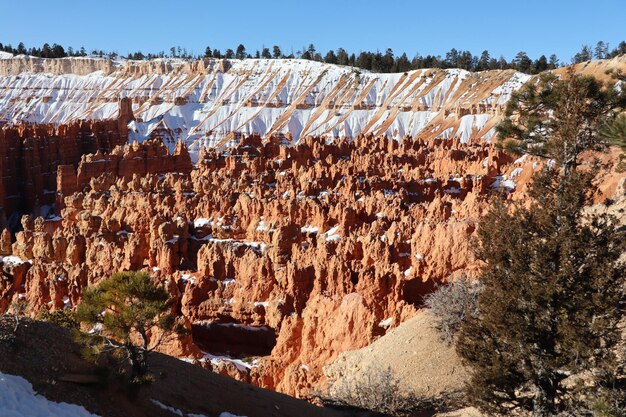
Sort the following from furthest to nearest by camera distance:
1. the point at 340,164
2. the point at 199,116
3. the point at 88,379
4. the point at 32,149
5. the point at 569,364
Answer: the point at 199,116, the point at 32,149, the point at 340,164, the point at 88,379, the point at 569,364

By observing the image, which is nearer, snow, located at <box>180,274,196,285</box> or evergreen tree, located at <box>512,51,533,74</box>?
snow, located at <box>180,274,196,285</box>

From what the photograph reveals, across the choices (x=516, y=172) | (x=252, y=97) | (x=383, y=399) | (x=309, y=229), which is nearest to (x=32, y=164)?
(x=309, y=229)

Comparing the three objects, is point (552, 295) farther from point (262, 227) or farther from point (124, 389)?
point (262, 227)

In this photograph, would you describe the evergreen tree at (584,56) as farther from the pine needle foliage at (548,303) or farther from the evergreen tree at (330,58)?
the pine needle foliage at (548,303)

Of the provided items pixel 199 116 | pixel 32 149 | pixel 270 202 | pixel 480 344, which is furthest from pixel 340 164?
pixel 199 116

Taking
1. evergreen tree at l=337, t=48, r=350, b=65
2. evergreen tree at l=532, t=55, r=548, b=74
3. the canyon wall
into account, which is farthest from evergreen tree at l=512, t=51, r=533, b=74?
the canyon wall

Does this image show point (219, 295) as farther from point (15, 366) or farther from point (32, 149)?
point (32, 149)

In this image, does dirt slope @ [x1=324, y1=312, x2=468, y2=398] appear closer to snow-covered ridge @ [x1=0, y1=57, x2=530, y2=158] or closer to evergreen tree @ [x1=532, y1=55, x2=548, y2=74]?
snow-covered ridge @ [x1=0, y1=57, x2=530, y2=158]
